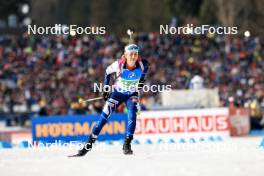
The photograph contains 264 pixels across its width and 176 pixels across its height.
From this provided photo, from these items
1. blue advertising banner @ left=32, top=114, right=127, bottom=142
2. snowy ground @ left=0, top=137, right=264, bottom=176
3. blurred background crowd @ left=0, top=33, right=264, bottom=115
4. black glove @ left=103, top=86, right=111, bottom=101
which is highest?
blurred background crowd @ left=0, top=33, right=264, bottom=115

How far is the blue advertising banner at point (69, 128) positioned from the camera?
20908mm

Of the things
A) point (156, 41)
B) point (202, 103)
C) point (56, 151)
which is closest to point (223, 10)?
point (156, 41)

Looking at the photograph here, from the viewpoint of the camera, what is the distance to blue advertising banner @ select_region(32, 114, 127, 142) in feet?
68.6

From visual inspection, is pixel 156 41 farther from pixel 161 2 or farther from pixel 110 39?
pixel 161 2

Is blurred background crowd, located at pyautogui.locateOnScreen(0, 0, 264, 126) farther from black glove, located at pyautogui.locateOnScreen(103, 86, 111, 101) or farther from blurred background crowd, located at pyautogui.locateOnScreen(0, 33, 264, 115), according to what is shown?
black glove, located at pyautogui.locateOnScreen(103, 86, 111, 101)

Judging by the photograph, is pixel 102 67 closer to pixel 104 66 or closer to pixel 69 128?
pixel 104 66

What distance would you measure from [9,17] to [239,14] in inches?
737

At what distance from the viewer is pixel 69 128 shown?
2106 centimetres

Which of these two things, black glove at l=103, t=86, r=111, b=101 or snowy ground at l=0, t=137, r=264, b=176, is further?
black glove at l=103, t=86, r=111, b=101

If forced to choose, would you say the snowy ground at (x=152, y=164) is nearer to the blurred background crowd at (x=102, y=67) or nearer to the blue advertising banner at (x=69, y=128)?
the blue advertising banner at (x=69, y=128)

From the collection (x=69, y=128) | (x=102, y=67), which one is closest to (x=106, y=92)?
(x=69, y=128)

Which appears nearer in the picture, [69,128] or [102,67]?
[69,128]

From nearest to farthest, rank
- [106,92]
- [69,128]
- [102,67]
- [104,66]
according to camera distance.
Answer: [106,92] → [69,128] → [102,67] → [104,66]

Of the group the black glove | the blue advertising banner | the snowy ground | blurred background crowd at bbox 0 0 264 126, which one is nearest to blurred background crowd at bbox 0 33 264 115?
blurred background crowd at bbox 0 0 264 126
